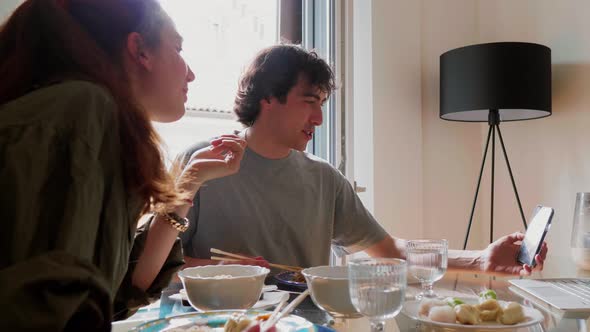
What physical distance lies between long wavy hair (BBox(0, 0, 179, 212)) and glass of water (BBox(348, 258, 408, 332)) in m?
0.28

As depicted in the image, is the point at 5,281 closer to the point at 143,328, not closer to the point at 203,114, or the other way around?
the point at 143,328

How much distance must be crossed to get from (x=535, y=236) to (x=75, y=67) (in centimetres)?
112

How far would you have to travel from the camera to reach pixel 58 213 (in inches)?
20.1

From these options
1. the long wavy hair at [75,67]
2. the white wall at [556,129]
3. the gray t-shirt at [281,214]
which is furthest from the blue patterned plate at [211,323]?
the white wall at [556,129]

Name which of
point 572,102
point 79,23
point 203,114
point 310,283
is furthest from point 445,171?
point 79,23

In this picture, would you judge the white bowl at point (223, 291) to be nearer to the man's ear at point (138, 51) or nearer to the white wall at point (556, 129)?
the man's ear at point (138, 51)

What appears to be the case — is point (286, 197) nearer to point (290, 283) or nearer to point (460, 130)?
point (290, 283)

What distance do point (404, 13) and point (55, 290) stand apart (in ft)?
8.60

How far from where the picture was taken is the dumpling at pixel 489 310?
0.74 meters

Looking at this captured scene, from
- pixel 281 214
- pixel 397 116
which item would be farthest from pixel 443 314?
pixel 397 116

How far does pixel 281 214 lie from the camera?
5.10 ft

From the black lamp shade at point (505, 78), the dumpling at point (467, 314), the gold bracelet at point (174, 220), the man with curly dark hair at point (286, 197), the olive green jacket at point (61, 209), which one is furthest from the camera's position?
the black lamp shade at point (505, 78)

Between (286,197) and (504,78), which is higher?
(504,78)

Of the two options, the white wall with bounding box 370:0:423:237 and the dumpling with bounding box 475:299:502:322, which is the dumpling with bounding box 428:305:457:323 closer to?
the dumpling with bounding box 475:299:502:322
